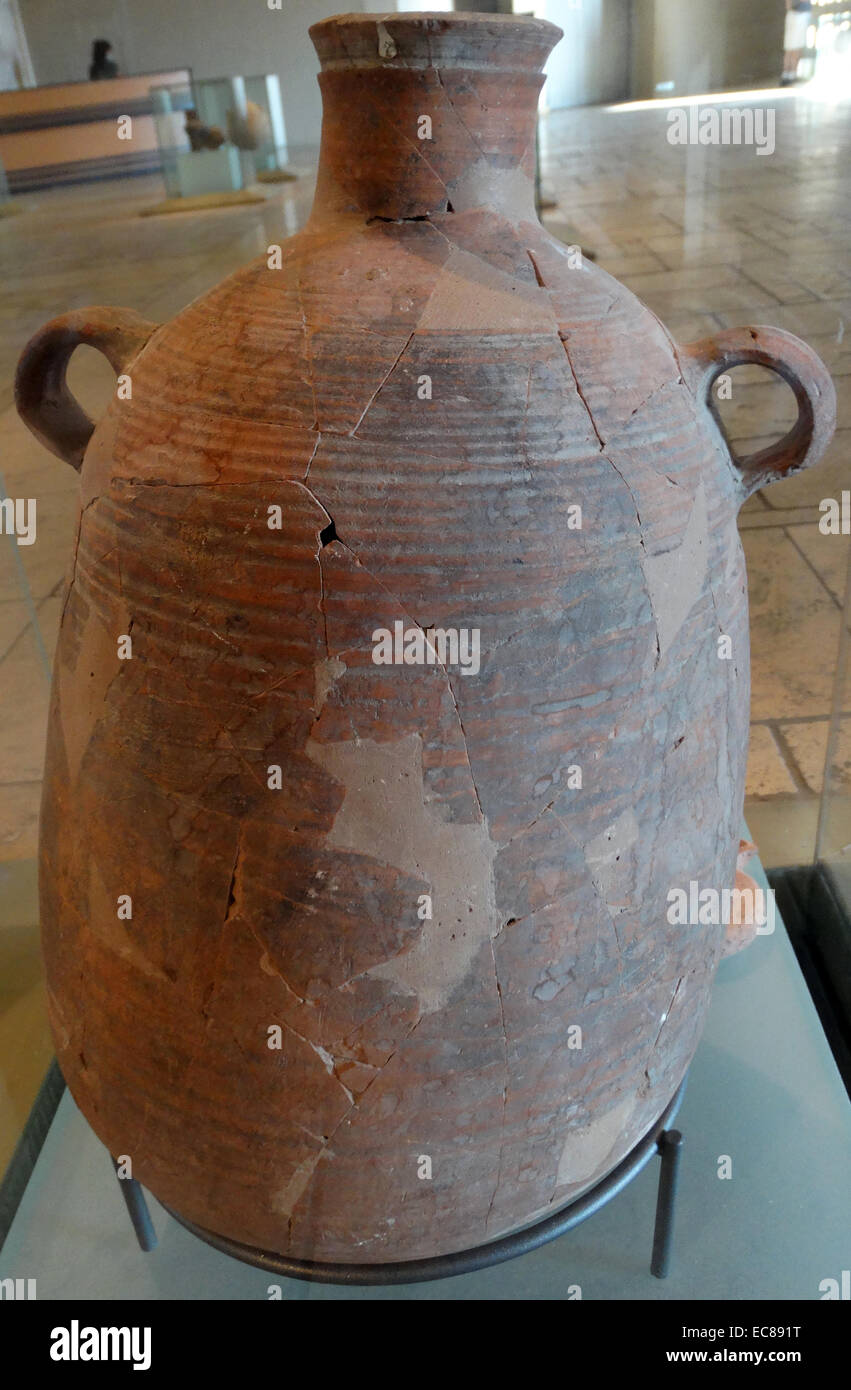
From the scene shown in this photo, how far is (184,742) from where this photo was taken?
3.70ft

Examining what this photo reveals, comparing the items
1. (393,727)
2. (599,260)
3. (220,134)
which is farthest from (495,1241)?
(599,260)

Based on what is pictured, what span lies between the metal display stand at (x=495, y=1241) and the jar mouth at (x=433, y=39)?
1.40 meters

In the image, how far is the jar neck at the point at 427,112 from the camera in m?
1.13

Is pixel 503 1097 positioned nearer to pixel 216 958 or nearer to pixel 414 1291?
pixel 216 958

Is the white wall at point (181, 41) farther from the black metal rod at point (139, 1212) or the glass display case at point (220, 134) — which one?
the black metal rod at point (139, 1212)

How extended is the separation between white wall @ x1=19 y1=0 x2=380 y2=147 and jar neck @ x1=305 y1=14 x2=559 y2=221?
1.80ft

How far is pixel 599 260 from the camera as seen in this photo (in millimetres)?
2678

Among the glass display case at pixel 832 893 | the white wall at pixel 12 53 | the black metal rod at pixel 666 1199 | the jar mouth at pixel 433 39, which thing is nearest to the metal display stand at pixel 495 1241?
the black metal rod at pixel 666 1199

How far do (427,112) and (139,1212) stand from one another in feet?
5.10

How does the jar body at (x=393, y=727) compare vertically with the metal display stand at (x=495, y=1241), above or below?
above

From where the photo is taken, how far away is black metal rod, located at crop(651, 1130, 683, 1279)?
1524mm

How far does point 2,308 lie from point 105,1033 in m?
→ 1.63

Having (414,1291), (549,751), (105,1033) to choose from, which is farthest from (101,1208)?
(549,751)

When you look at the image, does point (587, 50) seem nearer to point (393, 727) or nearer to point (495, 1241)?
point (393, 727)
